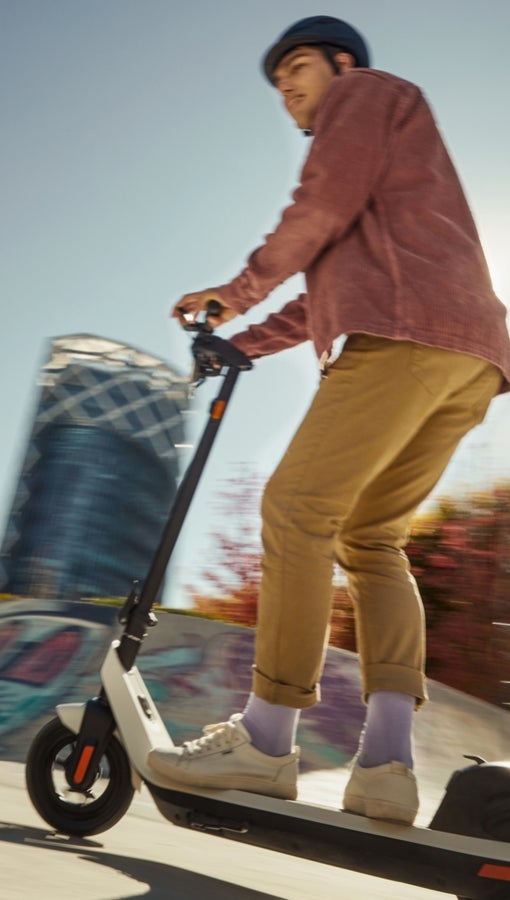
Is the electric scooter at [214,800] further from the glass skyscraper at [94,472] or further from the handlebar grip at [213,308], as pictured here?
the glass skyscraper at [94,472]

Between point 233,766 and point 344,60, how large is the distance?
→ 1.57 meters

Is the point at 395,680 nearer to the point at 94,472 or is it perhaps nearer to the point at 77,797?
the point at 77,797

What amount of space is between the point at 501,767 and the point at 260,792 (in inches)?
18.5

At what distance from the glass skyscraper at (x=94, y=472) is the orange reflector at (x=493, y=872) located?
63094 millimetres

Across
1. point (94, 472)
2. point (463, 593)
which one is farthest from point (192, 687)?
point (94, 472)

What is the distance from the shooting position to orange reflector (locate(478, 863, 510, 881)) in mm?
1609

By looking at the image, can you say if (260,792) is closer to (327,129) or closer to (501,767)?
(501,767)

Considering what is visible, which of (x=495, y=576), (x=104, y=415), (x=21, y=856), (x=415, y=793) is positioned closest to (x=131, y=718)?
(x=21, y=856)

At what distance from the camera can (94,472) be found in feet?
224

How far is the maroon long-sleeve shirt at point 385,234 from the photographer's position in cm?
186

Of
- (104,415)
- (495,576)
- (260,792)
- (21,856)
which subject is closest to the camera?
(21,856)

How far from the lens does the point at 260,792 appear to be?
185 centimetres

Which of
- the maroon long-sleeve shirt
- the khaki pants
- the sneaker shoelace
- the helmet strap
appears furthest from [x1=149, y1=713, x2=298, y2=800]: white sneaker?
the helmet strap

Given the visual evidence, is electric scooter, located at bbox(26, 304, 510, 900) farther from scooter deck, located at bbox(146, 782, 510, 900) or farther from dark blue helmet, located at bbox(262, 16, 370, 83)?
dark blue helmet, located at bbox(262, 16, 370, 83)
